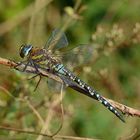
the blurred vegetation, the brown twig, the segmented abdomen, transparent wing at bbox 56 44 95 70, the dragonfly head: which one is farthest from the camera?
the blurred vegetation

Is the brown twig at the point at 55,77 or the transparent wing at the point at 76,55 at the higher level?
the transparent wing at the point at 76,55

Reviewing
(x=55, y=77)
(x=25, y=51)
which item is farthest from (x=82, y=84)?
(x=25, y=51)

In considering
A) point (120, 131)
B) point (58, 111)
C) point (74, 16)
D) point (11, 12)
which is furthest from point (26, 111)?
point (11, 12)

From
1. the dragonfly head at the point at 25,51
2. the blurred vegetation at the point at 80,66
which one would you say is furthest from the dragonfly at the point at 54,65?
the blurred vegetation at the point at 80,66

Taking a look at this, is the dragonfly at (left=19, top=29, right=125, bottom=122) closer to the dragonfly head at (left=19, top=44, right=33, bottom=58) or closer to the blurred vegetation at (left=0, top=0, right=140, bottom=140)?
the dragonfly head at (left=19, top=44, right=33, bottom=58)

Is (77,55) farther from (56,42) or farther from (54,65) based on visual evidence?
(54,65)

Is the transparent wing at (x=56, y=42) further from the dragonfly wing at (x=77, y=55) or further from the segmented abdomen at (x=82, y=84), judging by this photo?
the segmented abdomen at (x=82, y=84)

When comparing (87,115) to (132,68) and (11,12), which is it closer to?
(132,68)

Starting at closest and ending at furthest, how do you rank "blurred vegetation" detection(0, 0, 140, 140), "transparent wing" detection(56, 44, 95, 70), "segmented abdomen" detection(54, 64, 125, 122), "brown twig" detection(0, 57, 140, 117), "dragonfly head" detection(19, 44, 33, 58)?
"brown twig" detection(0, 57, 140, 117) → "segmented abdomen" detection(54, 64, 125, 122) → "dragonfly head" detection(19, 44, 33, 58) → "transparent wing" detection(56, 44, 95, 70) → "blurred vegetation" detection(0, 0, 140, 140)

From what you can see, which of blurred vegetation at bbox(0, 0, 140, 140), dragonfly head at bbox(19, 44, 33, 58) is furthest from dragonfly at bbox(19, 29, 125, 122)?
blurred vegetation at bbox(0, 0, 140, 140)
